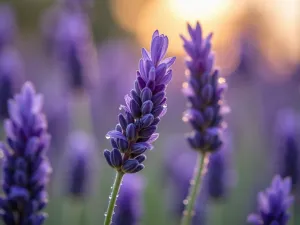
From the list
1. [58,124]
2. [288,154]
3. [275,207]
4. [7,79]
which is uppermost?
[7,79]

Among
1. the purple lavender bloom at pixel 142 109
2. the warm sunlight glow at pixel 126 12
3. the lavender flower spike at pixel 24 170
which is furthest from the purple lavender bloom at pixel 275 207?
the warm sunlight glow at pixel 126 12

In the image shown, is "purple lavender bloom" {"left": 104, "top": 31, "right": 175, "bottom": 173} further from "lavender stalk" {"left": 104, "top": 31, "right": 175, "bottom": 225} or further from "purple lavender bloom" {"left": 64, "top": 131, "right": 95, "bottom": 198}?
"purple lavender bloom" {"left": 64, "top": 131, "right": 95, "bottom": 198}

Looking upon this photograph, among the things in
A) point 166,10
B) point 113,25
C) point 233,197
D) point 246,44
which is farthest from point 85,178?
point 113,25

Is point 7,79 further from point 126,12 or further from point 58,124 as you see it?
point 126,12

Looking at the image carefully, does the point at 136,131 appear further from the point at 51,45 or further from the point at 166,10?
the point at 166,10

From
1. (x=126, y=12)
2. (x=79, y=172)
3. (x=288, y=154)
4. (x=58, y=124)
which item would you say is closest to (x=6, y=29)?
(x=58, y=124)

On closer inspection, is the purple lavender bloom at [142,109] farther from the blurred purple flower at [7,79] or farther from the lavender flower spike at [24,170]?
the blurred purple flower at [7,79]

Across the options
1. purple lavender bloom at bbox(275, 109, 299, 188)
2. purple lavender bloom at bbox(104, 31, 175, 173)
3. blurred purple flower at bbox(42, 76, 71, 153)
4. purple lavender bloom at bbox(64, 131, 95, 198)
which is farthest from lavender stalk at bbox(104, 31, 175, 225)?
blurred purple flower at bbox(42, 76, 71, 153)
